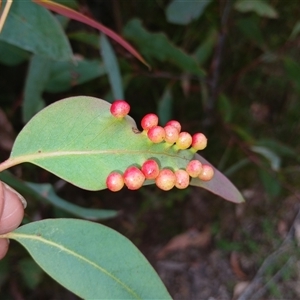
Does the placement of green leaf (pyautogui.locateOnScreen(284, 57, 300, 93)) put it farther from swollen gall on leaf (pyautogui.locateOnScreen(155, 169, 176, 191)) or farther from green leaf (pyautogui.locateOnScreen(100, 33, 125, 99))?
swollen gall on leaf (pyautogui.locateOnScreen(155, 169, 176, 191))

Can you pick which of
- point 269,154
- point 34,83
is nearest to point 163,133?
point 34,83

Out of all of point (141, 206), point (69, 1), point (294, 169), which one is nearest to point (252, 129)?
point (294, 169)

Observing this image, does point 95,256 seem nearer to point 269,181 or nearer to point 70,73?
point 70,73

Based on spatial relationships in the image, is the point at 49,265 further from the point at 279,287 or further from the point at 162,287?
the point at 279,287

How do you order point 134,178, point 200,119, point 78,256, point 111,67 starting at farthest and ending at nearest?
point 200,119
point 111,67
point 78,256
point 134,178

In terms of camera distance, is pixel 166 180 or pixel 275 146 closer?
pixel 166 180

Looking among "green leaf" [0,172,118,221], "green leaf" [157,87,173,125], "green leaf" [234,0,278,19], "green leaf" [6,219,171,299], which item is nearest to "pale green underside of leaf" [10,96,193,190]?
"green leaf" [6,219,171,299]

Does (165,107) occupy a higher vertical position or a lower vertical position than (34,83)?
lower
